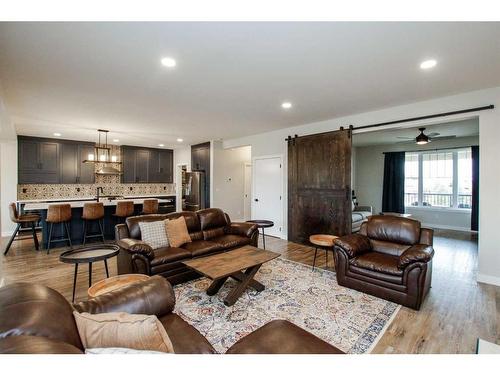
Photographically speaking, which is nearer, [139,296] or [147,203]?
[139,296]

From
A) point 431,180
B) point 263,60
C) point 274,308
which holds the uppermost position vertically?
point 263,60

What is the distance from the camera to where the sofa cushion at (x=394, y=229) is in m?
3.13

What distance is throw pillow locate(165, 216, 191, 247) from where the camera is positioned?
11.6 feet

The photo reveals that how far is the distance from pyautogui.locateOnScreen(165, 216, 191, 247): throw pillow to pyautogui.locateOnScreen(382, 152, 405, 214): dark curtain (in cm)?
691

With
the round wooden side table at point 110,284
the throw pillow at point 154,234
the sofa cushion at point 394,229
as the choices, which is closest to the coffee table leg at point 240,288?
the round wooden side table at point 110,284

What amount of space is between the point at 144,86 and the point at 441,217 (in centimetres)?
856

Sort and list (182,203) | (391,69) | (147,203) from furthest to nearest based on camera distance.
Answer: (182,203)
(147,203)
(391,69)

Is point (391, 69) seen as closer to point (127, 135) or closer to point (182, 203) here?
point (127, 135)

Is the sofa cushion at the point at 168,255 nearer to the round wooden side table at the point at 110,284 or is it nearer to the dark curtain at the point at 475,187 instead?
the round wooden side table at the point at 110,284

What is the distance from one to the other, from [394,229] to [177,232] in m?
3.11
